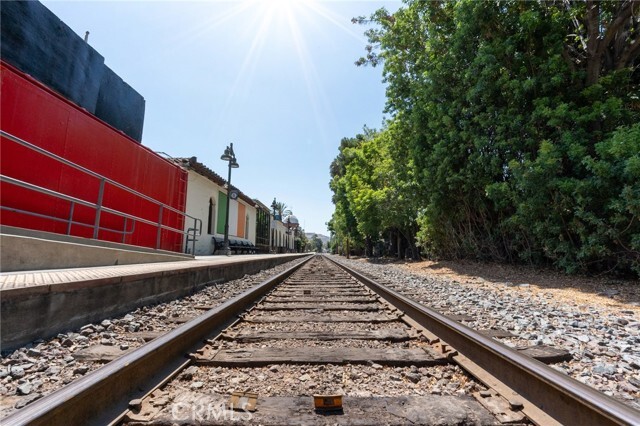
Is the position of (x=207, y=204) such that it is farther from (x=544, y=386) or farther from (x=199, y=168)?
(x=544, y=386)

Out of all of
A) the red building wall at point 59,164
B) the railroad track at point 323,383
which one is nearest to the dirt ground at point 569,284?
the railroad track at point 323,383

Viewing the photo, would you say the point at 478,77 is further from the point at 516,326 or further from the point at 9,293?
the point at 9,293

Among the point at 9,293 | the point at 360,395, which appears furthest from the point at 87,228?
the point at 360,395

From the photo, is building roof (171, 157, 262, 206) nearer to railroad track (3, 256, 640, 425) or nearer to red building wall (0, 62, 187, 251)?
red building wall (0, 62, 187, 251)

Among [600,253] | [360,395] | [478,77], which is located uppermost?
[478,77]

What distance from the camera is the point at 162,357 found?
2090mm

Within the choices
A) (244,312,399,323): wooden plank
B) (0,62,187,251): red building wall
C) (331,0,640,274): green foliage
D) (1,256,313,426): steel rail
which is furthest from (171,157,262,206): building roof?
(1,256,313,426): steel rail

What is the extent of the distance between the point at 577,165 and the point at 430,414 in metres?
8.25

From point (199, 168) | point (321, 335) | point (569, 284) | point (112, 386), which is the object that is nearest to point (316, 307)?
point (321, 335)

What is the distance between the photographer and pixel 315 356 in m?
2.39

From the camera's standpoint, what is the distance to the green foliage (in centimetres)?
702

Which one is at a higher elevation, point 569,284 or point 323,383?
point 569,284

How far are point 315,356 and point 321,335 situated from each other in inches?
23.0

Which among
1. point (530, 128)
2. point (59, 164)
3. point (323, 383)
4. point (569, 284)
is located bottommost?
point (323, 383)
